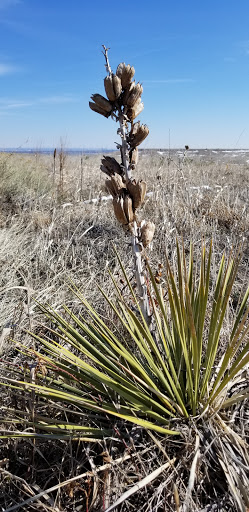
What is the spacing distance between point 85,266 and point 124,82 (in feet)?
7.71

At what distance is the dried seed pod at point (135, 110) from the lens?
1528 millimetres

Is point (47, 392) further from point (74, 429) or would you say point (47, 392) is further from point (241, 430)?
point (241, 430)

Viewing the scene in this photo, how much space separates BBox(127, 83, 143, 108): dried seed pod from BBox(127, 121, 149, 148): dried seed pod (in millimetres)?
81

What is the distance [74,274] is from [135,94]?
220cm

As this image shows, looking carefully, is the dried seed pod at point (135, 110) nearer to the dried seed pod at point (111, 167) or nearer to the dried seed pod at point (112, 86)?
the dried seed pod at point (112, 86)

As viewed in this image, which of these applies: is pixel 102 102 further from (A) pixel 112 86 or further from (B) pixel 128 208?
(B) pixel 128 208

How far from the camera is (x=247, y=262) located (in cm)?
381

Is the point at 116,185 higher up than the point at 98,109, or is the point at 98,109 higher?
the point at 98,109

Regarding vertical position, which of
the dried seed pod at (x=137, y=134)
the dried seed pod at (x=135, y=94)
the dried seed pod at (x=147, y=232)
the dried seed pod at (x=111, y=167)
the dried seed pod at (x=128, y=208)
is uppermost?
the dried seed pod at (x=135, y=94)

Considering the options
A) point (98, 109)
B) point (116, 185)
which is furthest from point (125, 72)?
point (116, 185)

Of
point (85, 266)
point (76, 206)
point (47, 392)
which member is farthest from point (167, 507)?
point (76, 206)

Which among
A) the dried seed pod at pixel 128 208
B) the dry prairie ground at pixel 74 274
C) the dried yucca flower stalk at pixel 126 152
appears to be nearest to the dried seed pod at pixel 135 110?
the dried yucca flower stalk at pixel 126 152

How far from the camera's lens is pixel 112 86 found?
1479 millimetres

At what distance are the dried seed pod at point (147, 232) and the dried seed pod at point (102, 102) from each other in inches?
19.1
